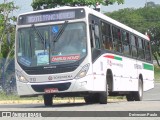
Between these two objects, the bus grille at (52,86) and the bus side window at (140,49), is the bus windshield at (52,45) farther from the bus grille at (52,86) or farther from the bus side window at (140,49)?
the bus side window at (140,49)

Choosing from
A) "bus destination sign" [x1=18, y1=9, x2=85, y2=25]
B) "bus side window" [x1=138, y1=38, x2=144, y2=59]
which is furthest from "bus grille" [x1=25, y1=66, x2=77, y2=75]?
"bus side window" [x1=138, y1=38, x2=144, y2=59]

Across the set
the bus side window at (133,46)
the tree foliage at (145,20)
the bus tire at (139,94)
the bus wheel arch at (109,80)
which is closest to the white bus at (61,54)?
the bus wheel arch at (109,80)

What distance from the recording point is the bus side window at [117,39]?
2109 centimetres

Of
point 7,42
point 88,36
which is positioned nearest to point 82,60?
point 88,36

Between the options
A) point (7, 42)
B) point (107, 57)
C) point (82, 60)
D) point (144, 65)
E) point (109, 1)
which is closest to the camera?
point (82, 60)

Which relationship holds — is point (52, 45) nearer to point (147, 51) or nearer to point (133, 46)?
point (133, 46)

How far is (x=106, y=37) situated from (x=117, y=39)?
177 centimetres

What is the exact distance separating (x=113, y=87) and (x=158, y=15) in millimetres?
71725

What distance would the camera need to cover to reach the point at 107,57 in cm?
1952

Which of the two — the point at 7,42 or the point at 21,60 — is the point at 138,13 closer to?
the point at 7,42

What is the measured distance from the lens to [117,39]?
2153 centimetres

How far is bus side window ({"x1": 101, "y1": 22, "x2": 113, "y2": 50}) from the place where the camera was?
19469mm

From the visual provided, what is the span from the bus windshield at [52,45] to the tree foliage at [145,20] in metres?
67.3

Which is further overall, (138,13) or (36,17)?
(138,13)
